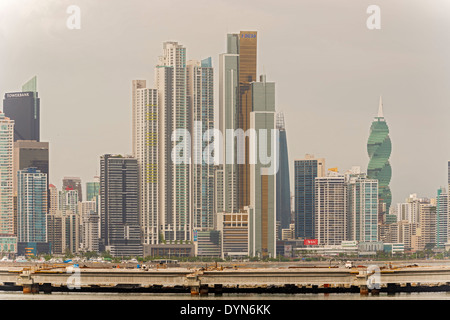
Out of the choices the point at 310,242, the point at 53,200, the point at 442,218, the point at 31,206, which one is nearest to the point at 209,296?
the point at 310,242

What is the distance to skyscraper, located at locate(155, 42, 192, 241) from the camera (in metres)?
9.30

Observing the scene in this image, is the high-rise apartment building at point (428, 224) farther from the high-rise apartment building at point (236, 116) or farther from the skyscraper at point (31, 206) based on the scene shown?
the skyscraper at point (31, 206)

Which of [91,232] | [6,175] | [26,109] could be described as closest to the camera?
[26,109]

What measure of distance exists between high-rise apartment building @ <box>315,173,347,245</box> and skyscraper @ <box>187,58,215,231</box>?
0.92 meters

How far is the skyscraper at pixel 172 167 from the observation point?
9297 mm

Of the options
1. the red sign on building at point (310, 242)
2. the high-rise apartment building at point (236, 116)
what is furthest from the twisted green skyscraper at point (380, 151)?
the high-rise apartment building at point (236, 116)

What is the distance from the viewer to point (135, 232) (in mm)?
9297

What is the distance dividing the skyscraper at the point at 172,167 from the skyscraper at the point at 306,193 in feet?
3.07

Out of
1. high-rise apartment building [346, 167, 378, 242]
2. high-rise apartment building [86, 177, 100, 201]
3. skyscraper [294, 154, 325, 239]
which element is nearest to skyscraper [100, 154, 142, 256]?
high-rise apartment building [86, 177, 100, 201]

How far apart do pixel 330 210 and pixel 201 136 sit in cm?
131

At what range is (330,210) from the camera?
9422mm

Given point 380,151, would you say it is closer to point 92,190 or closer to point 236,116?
point 236,116

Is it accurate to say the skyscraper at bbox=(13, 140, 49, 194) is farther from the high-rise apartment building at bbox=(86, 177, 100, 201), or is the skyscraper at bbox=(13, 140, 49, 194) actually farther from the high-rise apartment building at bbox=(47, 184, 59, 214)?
the high-rise apartment building at bbox=(86, 177, 100, 201)
